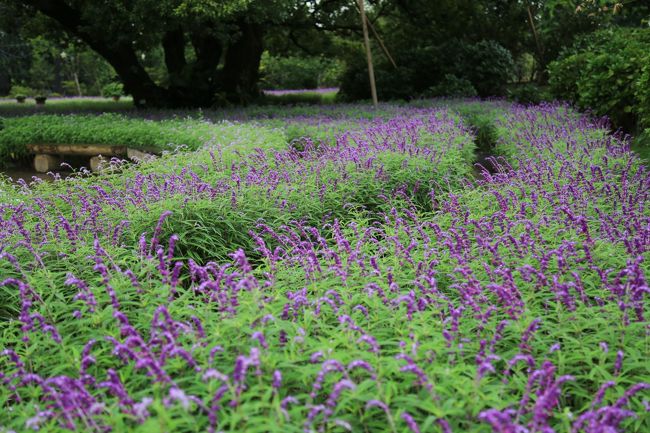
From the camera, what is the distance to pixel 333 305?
9.20ft

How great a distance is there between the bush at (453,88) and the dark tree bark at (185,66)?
22.5ft

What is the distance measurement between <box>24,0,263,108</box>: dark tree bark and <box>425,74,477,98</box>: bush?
6.86 m

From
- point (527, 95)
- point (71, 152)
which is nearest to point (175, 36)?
point (71, 152)

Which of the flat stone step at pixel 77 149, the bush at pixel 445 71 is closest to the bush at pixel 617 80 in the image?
the bush at pixel 445 71

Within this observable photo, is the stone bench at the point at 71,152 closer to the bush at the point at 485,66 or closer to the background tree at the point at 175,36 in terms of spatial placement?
the background tree at the point at 175,36

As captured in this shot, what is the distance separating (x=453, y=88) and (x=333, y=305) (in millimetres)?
20115

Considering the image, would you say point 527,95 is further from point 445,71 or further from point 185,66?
point 185,66

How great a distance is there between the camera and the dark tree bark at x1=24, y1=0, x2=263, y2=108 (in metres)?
18.5

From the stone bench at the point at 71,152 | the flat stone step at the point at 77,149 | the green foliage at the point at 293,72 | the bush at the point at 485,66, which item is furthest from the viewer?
the green foliage at the point at 293,72

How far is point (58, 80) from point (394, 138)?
213ft

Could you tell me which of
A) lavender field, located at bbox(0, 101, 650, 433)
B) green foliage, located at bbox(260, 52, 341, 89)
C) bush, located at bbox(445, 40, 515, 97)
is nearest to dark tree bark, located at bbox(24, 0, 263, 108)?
bush, located at bbox(445, 40, 515, 97)

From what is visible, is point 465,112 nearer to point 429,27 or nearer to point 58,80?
point 429,27

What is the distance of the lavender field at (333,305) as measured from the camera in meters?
2.16

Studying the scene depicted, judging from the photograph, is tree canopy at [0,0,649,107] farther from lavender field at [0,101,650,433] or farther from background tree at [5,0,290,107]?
lavender field at [0,101,650,433]
